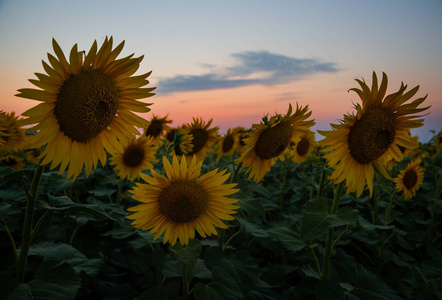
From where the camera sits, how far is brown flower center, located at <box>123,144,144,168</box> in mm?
3701

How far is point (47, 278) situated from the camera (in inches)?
64.0

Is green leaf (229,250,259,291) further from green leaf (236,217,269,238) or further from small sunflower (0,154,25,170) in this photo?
small sunflower (0,154,25,170)

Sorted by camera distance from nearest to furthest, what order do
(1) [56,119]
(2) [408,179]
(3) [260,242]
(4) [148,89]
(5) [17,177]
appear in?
(5) [17,177], (1) [56,119], (4) [148,89], (3) [260,242], (2) [408,179]

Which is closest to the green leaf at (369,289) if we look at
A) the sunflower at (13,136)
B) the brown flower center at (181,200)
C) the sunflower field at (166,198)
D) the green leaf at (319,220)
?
the sunflower field at (166,198)

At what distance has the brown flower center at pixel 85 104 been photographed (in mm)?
1647

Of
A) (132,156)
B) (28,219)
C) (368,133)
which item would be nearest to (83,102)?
(28,219)

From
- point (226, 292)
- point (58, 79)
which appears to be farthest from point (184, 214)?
point (58, 79)


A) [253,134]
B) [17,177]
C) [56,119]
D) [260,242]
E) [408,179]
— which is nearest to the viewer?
[17,177]

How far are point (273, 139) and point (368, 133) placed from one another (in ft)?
2.39

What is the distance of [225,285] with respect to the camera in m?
2.01

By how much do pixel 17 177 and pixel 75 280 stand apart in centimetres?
58

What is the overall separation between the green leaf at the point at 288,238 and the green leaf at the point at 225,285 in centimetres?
42

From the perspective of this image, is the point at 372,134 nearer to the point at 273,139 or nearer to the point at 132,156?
the point at 273,139

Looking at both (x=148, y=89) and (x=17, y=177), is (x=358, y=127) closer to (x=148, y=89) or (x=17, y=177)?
A: (x=148, y=89)
